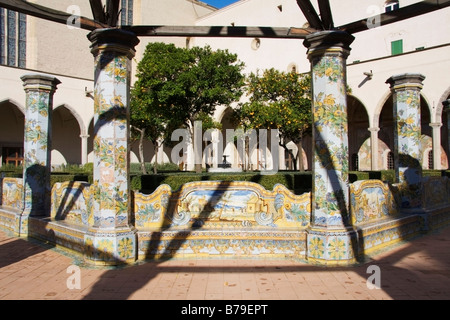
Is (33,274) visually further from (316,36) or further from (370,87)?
(370,87)

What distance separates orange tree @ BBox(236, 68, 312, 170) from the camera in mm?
19359

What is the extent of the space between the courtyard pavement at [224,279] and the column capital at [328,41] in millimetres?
3198

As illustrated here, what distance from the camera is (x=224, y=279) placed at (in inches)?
183

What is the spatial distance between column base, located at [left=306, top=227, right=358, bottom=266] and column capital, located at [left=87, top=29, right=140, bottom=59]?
3955 millimetres

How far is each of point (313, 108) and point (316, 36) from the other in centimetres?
106

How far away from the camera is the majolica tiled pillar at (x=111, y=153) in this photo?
5.36 metres

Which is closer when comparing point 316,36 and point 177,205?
point 316,36

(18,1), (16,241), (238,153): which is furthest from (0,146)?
(18,1)

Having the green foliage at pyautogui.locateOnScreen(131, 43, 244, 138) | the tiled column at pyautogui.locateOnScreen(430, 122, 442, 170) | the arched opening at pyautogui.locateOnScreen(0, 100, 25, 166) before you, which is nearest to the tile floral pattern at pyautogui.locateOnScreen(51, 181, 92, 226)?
the green foliage at pyautogui.locateOnScreen(131, 43, 244, 138)

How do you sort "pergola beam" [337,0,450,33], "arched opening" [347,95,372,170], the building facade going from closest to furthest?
"pergola beam" [337,0,450,33]
the building facade
"arched opening" [347,95,372,170]

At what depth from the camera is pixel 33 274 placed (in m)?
4.98

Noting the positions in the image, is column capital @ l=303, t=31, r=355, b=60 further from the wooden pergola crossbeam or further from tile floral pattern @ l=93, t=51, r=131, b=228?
tile floral pattern @ l=93, t=51, r=131, b=228

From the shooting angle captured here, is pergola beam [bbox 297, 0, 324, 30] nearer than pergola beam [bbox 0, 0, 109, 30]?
No

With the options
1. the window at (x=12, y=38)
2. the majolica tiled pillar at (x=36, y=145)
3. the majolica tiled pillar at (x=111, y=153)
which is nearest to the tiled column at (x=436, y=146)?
the majolica tiled pillar at (x=111, y=153)
